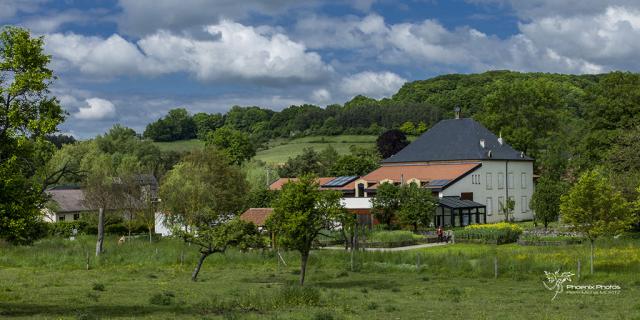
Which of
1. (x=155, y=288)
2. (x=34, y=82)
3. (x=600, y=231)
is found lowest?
Result: (x=155, y=288)

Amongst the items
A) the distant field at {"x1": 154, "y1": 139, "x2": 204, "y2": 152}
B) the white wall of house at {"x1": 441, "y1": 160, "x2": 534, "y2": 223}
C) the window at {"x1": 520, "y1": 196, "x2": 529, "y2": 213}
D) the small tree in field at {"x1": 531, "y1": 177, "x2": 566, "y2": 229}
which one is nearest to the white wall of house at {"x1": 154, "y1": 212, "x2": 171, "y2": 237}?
the white wall of house at {"x1": 441, "y1": 160, "x2": 534, "y2": 223}

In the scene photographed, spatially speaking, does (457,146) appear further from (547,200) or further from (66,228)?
(66,228)

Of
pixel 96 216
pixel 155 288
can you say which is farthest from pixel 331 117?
pixel 155 288

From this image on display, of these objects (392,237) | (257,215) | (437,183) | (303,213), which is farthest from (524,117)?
(303,213)

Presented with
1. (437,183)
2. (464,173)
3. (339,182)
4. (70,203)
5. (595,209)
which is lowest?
(595,209)

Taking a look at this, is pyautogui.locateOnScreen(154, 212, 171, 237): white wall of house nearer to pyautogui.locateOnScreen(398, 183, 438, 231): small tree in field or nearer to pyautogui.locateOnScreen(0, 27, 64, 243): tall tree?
pyautogui.locateOnScreen(398, 183, 438, 231): small tree in field

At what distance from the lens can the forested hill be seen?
224ft

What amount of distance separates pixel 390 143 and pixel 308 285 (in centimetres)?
8186

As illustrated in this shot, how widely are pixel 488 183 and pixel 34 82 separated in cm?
6409

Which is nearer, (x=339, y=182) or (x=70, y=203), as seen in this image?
(x=339, y=182)

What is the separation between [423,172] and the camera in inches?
3233

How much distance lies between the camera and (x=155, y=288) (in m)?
31.6

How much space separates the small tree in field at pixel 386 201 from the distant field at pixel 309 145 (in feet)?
245

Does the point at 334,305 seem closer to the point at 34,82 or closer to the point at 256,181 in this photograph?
the point at 34,82
